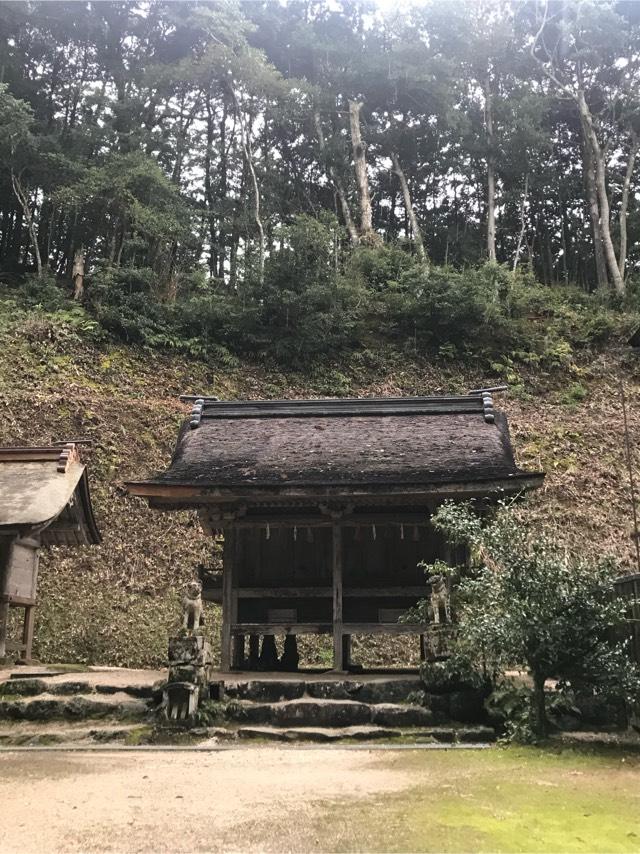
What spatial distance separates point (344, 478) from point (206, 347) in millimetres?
14206

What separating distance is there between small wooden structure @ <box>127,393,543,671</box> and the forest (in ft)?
39.0

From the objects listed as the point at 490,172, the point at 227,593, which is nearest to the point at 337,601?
the point at 227,593

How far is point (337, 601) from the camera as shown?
34.6 feet

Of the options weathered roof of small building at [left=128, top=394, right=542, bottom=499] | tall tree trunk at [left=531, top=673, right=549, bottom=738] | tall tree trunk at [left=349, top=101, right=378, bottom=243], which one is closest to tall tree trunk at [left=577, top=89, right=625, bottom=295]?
tall tree trunk at [left=349, top=101, right=378, bottom=243]

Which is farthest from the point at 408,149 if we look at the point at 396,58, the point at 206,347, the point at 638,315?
the point at 206,347

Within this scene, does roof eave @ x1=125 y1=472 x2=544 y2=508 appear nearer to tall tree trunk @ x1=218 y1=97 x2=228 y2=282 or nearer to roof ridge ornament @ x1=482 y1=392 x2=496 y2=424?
roof ridge ornament @ x1=482 y1=392 x2=496 y2=424

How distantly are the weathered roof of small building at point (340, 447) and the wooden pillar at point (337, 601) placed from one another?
117cm

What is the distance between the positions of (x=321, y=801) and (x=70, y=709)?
4766 millimetres

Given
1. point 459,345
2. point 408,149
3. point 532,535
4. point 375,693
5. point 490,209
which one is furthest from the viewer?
point 408,149

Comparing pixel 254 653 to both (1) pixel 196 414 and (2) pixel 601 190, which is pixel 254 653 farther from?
(2) pixel 601 190

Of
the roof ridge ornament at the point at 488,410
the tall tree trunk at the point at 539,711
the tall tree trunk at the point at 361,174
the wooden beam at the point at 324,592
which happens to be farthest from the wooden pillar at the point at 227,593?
the tall tree trunk at the point at 361,174

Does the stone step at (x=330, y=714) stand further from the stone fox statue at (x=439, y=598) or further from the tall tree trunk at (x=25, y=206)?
the tall tree trunk at (x=25, y=206)

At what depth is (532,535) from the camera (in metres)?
8.10

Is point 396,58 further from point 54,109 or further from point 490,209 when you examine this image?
point 54,109
